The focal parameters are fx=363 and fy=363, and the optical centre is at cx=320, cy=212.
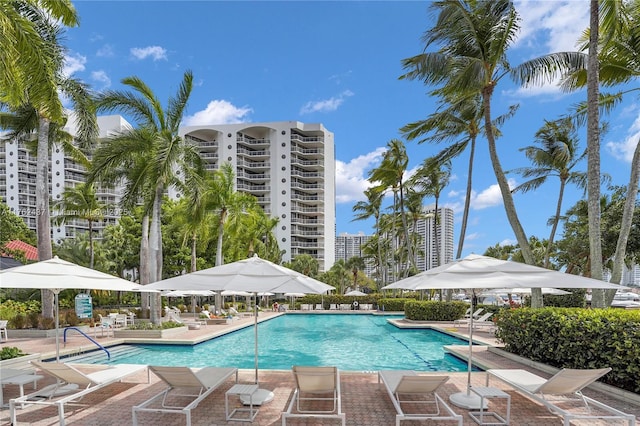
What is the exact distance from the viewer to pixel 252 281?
17.9 ft

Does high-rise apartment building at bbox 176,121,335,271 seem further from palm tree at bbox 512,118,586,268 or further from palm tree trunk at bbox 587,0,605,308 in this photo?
palm tree trunk at bbox 587,0,605,308

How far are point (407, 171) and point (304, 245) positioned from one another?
3481cm

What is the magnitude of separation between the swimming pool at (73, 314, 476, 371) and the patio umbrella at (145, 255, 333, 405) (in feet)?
18.7

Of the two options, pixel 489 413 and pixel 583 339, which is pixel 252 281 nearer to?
pixel 489 413

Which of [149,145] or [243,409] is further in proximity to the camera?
[149,145]

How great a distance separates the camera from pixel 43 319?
1472 centimetres

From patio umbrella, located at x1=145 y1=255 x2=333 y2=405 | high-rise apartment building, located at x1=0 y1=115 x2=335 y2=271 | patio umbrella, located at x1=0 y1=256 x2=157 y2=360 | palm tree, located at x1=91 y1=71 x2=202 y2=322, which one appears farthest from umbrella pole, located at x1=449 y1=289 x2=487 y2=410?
high-rise apartment building, located at x1=0 y1=115 x2=335 y2=271

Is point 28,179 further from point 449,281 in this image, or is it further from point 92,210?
point 449,281

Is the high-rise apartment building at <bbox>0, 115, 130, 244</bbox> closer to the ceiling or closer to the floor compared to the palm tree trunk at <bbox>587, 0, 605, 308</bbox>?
closer to the ceiling

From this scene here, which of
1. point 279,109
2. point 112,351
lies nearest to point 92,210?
point 112,351

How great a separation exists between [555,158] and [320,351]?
54.0 feet

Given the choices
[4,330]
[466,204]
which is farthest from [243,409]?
[466,204]

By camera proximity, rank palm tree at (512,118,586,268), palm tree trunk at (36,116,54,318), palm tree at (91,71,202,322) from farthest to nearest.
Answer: palm tree at (512,118,586,268) → palm tree at (91,71,202,322) → palm tree trunk at (36,116,54,318)

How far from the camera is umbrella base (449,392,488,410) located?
5.64 meters
